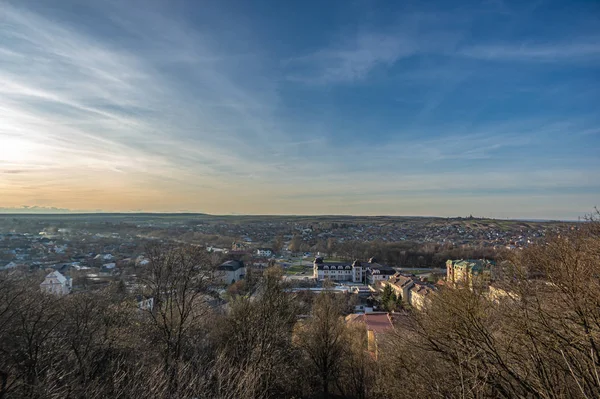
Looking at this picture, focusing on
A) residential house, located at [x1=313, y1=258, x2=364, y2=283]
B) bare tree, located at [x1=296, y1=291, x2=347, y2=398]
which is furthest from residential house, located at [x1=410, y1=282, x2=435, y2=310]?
residential house, located at [x1=313, y1=258, x2=364, y2=283]

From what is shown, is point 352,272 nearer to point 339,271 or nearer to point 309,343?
point 339,271

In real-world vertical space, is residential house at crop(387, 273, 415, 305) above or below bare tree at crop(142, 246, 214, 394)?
below

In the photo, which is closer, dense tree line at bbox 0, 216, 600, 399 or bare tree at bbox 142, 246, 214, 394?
dense tree line at bbox 0, 216, 600, 399

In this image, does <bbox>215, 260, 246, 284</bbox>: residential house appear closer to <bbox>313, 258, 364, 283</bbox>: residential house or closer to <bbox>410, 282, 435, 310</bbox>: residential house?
<bbox>313, 258, 364, 283</bbox>: residential house

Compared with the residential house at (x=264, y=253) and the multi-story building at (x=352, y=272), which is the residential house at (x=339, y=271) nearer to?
the multi-story building at (x=352, y=272)

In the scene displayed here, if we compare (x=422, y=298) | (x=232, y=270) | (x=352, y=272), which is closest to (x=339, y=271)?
(x=352, y=272)

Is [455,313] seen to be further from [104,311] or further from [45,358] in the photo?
[104,311]

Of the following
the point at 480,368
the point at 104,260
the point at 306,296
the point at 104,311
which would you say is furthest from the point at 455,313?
the point at 104,260

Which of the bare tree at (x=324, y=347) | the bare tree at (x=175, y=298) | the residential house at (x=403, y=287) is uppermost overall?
the bare tree at (x=175, y=298)

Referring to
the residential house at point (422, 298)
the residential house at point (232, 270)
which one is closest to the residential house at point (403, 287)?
the residential house at point (422, 298)
